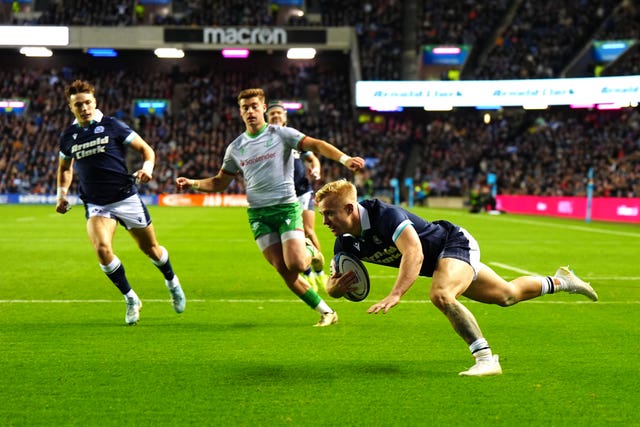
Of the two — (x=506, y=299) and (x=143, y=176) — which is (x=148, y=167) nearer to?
(x=143, y=176)

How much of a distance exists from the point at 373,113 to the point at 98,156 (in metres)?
45.0

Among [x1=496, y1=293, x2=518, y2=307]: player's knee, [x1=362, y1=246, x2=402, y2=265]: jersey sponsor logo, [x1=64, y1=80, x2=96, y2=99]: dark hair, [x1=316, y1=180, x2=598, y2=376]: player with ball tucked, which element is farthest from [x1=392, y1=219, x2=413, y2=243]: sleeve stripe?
[x1=64, y1=80, x2=96, y2=99]: dark hair

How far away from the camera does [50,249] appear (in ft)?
55.4

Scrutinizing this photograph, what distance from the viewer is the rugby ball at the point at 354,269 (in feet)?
18.7

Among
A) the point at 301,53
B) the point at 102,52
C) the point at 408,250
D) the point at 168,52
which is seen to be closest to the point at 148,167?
the point at 408,250

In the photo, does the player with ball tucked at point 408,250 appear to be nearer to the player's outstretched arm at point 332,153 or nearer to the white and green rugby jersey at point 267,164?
the player's outstretched arm at point 332,153

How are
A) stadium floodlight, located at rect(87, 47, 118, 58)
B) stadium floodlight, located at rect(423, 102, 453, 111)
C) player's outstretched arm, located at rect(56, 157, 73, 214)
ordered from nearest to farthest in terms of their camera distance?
player's outstretched arm, located at rect(56, 157, 73, 214)
stadium floodlight, located at rect(423, 102, 453, 111)
stadium floodlight, located at rect(87, 47, 118, 58)

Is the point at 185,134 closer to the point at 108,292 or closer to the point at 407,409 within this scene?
the point at 108,292

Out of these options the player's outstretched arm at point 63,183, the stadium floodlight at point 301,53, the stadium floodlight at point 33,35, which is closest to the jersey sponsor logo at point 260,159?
the player's outstretched arm at point 63,183

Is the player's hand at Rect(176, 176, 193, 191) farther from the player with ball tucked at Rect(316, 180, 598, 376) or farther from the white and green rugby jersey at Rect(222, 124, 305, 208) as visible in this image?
the player with ball tucked at Rect(316, 180, 598, 376)

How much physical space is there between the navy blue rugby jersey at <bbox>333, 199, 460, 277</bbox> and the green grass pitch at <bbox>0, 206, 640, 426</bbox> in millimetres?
844

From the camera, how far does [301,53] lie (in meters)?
51.0

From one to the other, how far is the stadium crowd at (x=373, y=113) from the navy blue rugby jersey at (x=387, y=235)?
42161mm

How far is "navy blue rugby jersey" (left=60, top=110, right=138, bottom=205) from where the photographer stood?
8.02 m
